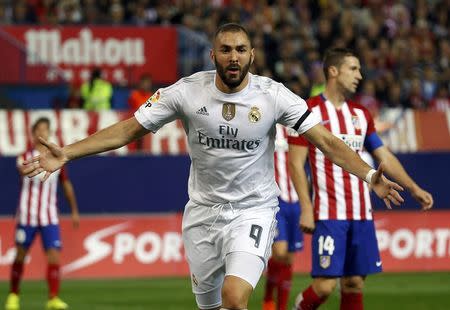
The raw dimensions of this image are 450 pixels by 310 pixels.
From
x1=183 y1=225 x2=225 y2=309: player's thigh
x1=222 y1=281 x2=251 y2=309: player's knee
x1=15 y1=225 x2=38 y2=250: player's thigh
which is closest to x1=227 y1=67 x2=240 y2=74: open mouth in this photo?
x1=183 y1=225 x2=225 y2=309: player's thigh

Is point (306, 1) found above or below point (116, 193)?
above

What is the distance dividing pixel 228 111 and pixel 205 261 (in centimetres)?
101

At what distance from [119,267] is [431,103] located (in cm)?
919

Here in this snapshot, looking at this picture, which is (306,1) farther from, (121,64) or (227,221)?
(227,221)

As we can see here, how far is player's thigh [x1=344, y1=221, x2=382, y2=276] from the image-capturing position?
975 centimetres

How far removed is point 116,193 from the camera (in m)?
18.9

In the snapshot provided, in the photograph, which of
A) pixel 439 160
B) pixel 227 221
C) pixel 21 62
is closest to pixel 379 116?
pixel 439 160

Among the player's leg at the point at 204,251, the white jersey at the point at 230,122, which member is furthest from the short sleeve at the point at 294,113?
the player's leg at the point at 204,251

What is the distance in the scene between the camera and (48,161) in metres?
7.47

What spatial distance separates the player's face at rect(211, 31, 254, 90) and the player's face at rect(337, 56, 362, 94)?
247 centimetres

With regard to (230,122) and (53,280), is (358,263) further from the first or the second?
(53,280)

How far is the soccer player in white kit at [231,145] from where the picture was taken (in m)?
7.65

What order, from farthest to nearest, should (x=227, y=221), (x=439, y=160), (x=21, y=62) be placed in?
(x=21, y=62)
(x=439, y=160)
(x=227, y=221)

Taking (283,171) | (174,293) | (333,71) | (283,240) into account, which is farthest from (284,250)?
(174,293)
